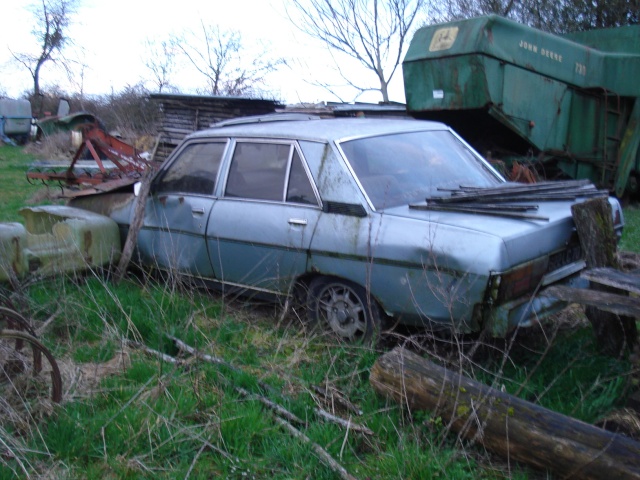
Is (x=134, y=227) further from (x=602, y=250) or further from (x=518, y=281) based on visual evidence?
(x=602, y=250)

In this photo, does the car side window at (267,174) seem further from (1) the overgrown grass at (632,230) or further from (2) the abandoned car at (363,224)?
(1) the overgrown grass at (632,230)

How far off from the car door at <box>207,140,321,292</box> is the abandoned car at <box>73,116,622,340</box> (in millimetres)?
10

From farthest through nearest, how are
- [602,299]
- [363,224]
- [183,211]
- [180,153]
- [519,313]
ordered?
[180,153] → [183,211] → [363,224] → [519,313] → [602,299]

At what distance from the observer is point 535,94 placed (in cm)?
920

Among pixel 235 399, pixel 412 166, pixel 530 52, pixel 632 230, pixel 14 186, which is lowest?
pixel 235 399

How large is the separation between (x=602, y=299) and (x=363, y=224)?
4.79 feet

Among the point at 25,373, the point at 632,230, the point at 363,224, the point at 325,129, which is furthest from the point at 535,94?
the point at 25,373

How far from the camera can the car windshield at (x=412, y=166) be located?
4570mm

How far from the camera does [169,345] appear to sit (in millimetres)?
4547

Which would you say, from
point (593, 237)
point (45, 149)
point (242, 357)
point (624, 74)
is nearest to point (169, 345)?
point (242, 357)

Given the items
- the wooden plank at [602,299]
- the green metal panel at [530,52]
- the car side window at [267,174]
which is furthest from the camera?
the green metal panel at [530,52]

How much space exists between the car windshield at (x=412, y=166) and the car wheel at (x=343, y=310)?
59 centimetres

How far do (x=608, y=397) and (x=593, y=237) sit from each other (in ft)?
3.10

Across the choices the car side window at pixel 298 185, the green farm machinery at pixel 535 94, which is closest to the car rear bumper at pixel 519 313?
the car side window at pixel 298 185
